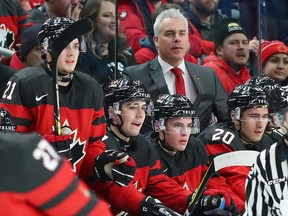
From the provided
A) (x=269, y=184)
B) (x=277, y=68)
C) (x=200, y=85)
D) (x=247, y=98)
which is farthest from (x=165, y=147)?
(x=277, y=68)

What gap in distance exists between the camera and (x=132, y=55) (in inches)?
226

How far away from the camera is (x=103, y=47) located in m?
5.58

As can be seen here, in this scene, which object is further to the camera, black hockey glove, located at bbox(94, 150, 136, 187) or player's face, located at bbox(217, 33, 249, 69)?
player's face, located at bbox(217, 33, 249, 69)

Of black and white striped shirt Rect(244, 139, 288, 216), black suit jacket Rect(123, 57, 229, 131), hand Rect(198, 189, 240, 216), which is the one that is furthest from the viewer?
black suit jacket Rect(123, 57, 229, 131)

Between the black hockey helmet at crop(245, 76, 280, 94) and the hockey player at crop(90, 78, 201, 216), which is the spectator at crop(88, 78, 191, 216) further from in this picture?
the black hockey helmet at crop(245, 76, 280, 94)

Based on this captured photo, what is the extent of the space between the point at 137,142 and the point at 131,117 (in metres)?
0.16

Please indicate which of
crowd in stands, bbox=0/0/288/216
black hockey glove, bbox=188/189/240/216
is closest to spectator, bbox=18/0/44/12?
crowd in stands, bbox=0/0/288/216

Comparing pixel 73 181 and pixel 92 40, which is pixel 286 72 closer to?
pixel 92 40

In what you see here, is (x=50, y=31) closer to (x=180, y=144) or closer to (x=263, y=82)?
(x=180, y=144)

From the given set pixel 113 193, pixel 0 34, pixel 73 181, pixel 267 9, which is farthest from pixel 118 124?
pixel 73 181

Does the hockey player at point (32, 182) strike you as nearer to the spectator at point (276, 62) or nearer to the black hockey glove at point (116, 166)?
the black hockey glove at point (116, 166)

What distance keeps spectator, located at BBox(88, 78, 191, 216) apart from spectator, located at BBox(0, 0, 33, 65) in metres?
1.04

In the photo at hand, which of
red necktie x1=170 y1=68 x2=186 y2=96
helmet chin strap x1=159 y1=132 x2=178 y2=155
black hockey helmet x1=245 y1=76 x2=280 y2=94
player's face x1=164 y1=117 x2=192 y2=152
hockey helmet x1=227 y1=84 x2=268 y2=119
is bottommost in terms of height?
helmet chin strap x1=159 y1=132 x2=178 y2=155

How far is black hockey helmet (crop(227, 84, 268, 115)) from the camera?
5.50 metres
